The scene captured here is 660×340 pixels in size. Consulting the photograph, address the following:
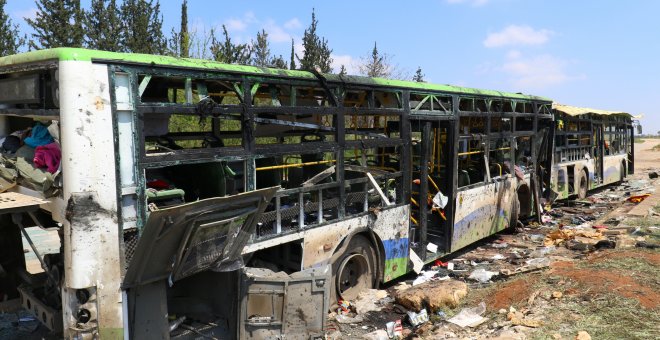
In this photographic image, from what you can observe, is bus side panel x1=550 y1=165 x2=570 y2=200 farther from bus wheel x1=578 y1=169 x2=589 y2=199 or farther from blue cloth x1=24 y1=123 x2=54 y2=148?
blue cloth x1=24 y1=123 x2=54 y2=148

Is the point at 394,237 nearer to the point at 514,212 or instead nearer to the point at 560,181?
the point at 514,212

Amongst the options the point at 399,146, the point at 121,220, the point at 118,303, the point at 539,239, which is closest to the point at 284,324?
the point at 118,303

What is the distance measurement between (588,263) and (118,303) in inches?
Result: 234

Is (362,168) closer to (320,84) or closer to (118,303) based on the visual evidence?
(320,84)

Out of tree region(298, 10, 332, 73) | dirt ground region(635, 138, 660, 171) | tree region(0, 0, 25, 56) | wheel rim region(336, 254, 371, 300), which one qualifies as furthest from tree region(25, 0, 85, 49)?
dirt ground region(635, 138, 660, 171)

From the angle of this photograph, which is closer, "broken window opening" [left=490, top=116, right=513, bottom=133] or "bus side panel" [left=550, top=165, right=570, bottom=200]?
"broken window opening" [left=490, top=116, right=513, bottom=133]

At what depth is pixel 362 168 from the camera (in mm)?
5793

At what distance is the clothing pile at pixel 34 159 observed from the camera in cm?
353

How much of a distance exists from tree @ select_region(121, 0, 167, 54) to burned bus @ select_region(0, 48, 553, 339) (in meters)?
17.8

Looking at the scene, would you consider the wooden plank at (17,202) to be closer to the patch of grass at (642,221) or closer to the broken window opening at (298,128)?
the broken window opening at (298,128)

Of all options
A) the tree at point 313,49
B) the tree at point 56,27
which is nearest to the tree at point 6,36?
the tree at point 56,27

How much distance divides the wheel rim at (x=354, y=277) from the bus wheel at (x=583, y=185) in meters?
9.90

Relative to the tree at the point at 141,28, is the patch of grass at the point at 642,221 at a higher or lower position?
lower

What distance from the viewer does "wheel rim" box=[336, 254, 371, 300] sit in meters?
5.81
